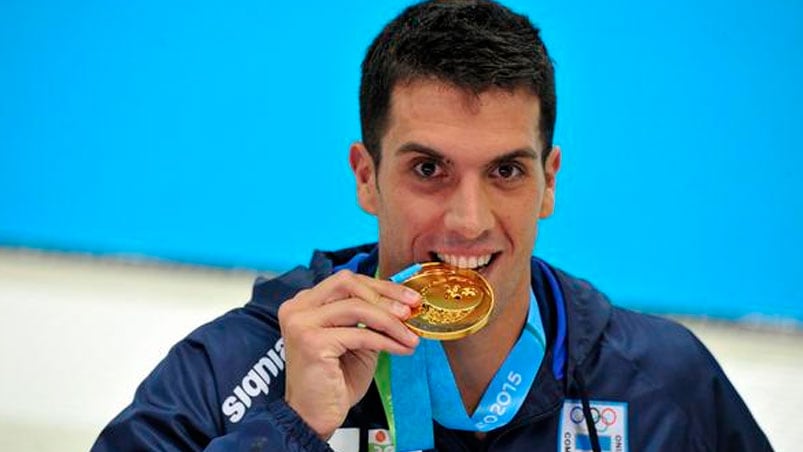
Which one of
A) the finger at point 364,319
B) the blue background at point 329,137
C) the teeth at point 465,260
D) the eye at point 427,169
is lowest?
the finger at point 364,319

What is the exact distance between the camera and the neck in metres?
2.17

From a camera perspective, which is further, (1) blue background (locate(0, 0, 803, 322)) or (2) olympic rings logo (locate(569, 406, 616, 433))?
(1) blue background (locate(0, 0, 803, 322))

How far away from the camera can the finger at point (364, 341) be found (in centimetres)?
185

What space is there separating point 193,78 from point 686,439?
4316 mm

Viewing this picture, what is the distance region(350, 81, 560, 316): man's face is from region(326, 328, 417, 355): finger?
0.70ft

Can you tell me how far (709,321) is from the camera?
531 cm

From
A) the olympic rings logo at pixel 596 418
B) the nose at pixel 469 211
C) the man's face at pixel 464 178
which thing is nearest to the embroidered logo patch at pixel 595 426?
the olympic rings logo at pixel 596 418

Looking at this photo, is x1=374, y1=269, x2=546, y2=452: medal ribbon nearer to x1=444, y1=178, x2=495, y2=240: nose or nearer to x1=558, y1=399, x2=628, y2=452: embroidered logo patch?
x1=558, y1=399, x2=628, y2=452: embroidered logo patch

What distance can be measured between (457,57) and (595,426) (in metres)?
0.73

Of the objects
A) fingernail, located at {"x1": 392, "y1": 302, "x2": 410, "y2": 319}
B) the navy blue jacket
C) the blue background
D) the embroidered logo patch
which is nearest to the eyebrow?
fingernail, located at {"x1": 392, "y1": 302, "x2": 410, "y2": 319}

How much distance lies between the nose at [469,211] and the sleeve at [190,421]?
0.41 meters

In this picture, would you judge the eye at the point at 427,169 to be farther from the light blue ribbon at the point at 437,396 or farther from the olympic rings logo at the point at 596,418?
the olympic rings logo at the point at 596,418

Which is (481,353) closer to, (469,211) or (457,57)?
(469,211)

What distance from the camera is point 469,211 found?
192cm
